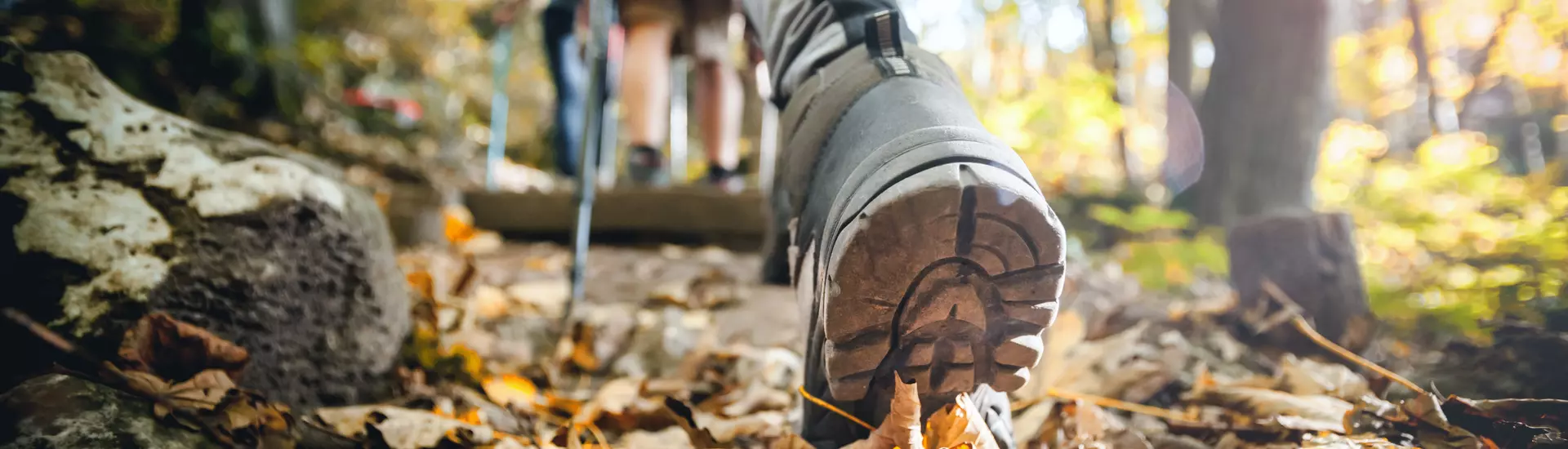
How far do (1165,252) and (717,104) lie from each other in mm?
2146

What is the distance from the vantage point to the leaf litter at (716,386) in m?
0.92

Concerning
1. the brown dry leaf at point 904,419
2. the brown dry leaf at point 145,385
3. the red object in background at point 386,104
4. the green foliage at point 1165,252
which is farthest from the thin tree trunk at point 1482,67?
the red object in background at point 386,104

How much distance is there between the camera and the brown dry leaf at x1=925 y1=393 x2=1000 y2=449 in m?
0.85

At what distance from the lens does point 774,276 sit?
55.6 inches

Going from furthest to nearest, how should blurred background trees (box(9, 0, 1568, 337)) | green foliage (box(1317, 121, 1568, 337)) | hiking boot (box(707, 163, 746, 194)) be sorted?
hiking boot (box(707, 163, 746, 194)), blurred background trees (box(9, 0, 1568, 337)), green foliage (box(1317, 121, 1568, 337))

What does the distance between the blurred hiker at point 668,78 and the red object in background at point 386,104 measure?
5.14 meters

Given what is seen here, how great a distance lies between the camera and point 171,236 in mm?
1065

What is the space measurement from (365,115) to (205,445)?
7.07 m

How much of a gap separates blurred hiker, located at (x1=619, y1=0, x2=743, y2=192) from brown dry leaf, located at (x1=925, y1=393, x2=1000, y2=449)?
85.9 inches

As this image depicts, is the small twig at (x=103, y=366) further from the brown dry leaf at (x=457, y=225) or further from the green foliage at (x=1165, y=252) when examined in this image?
the green foliage at (x=1165, y=252)

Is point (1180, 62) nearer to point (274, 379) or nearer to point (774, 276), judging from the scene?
point (774, 276)

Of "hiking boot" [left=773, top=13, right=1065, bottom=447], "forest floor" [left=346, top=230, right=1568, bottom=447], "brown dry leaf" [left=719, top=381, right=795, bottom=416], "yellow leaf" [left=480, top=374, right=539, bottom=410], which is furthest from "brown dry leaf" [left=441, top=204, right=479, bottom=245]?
"hiking boot" [left=773, top=13, right=1065, bottom=447]

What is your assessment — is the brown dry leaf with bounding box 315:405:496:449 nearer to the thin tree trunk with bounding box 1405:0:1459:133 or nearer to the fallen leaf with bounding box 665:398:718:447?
the fallen leaf with bounding box 665:398:718:447

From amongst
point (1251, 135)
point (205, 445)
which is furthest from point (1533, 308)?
point (1251, 135)
